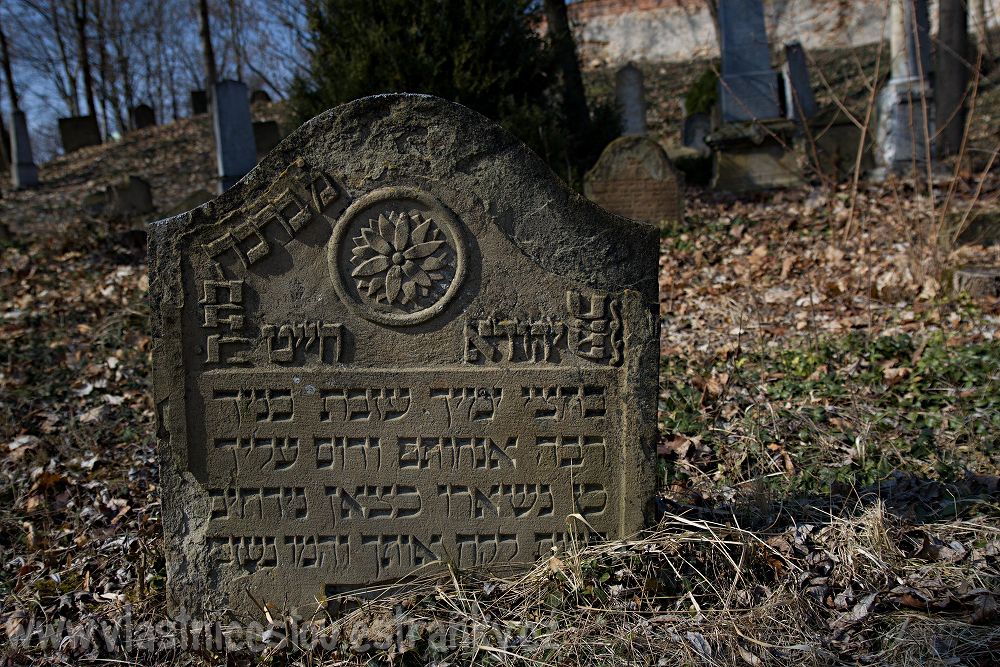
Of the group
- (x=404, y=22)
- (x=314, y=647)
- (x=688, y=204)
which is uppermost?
(x=404, y=22)

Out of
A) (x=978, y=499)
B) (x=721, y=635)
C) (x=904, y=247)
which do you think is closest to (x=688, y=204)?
(x=904, y=247)

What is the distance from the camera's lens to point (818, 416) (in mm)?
4359

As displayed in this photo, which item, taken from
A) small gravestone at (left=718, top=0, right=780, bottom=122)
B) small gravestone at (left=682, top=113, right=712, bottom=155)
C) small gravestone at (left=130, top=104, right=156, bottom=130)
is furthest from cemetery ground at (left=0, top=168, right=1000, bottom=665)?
small gravestone at (left=130, top=104, right=156, bottom=130)

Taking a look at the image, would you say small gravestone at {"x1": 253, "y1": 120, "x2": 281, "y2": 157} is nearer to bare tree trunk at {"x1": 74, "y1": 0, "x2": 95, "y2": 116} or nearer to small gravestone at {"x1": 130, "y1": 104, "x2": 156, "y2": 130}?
bare tree trunk at {"x1": 74, "y1": 0, "x2": 95, "y2": 116}

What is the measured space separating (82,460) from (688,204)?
26.2 ft

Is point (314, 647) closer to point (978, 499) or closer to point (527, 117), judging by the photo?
point (978, 499)

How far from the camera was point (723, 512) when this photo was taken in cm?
346

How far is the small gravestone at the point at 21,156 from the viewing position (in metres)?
17.1

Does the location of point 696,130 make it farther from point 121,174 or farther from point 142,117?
point 142,117

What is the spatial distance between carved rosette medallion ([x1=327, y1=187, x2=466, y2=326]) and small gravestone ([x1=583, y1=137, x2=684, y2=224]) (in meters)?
6.80

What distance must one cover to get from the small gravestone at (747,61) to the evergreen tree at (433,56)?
3936mm

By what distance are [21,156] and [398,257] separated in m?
17.6

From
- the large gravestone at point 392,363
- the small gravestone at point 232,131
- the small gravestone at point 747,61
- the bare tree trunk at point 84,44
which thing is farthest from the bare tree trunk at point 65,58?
the large gravestone at point 392,363

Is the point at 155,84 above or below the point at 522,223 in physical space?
above
